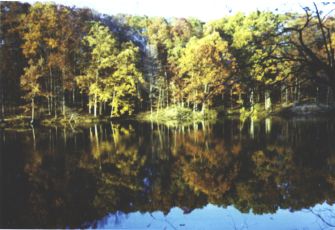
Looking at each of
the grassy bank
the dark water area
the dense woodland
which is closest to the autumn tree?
the dense woodland

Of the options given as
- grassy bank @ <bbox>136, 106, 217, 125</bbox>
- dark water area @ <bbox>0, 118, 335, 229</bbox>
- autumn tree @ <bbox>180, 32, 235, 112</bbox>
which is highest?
autumn tree @ <bbox>180, 32, 235, 112</bbox>

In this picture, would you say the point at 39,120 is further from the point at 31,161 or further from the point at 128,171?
the point at 128,171

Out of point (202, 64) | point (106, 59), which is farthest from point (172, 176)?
point (106, 59)

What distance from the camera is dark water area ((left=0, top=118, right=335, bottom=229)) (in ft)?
13.4

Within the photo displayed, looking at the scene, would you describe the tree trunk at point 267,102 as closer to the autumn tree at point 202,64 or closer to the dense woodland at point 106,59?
the dense woodland at point 106,59

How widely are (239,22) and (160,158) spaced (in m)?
1.74

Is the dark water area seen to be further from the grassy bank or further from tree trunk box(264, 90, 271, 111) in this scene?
tree trunk box(264, 90, 271, 111)

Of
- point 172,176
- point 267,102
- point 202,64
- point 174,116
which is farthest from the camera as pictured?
point 174,116

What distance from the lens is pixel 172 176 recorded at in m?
4.62

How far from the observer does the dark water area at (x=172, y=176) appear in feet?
13.4

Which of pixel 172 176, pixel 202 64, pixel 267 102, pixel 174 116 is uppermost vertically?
pixel 202 64

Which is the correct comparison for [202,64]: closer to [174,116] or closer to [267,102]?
[174,116]

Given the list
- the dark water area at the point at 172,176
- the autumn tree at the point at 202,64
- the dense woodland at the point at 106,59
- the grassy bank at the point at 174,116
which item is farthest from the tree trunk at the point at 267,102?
the grassy bank at the point at 174,116

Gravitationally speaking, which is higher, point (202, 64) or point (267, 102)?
point (202, 64)
